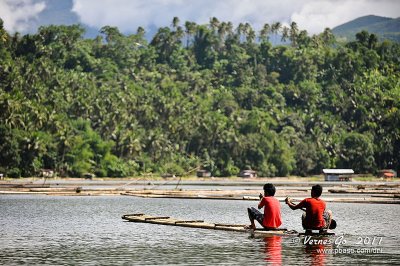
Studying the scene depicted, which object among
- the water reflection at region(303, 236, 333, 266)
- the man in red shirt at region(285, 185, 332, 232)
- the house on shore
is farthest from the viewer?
the house on shore

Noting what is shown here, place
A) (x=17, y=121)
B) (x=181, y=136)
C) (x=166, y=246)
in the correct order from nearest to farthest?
1. (x=166, y=246)
2. (x=17, y=121)
3. (x=181, y=136)

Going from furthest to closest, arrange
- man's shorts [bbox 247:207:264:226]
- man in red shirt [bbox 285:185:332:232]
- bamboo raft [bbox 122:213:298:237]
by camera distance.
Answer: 1. man's shorts [bbox 247:207:264:226]
2. bamboo raft [bbox 122:213:298:237]
3. man in red shirt [bbox 285:185:332:232]

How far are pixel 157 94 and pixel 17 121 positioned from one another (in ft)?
140

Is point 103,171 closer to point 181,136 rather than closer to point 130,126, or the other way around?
point 130,126

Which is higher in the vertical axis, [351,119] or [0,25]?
[0,25]

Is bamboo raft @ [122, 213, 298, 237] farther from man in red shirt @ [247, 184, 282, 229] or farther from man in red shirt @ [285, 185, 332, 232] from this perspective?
man in red shirt @ [285, 185, 332, 232]

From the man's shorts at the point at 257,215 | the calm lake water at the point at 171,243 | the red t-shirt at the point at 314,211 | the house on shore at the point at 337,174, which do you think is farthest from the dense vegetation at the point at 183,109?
the red t-shirt at the point at 314,211

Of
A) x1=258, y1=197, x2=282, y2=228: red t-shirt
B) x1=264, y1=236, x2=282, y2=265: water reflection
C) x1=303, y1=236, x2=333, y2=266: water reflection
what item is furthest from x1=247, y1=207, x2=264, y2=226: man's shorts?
x1=303, y1=236, x2=333, y2=266: water reflection

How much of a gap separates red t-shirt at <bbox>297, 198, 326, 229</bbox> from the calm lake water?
68 centimetres

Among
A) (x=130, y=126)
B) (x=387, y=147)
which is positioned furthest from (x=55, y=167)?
(x=387, y=147)

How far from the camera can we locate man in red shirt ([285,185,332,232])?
2902 cm

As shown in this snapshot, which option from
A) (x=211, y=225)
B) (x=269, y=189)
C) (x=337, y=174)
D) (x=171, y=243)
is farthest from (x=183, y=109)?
(x=269, y=189)


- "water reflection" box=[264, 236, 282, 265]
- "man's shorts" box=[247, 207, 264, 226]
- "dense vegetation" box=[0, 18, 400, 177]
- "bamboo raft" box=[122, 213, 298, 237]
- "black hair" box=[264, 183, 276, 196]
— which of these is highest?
"dense vegetation" box=[0, 18, 400, 177]

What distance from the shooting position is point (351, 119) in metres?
173
